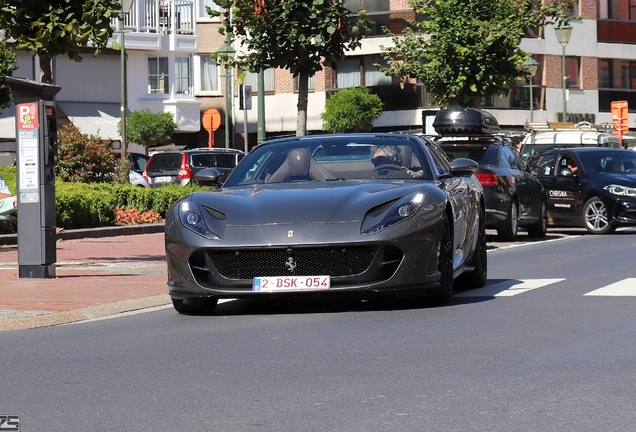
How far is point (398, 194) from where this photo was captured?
10.4m

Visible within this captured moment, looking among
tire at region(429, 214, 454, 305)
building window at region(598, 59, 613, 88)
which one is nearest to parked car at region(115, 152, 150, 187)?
tire at region(429, 214, 454, 305)

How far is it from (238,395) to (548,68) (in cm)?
5912

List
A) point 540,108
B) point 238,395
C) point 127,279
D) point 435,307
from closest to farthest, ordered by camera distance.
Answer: point 238,395 → point 435,307 → point 127,279 → point 540,108

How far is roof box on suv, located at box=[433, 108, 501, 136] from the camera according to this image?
26328 mm

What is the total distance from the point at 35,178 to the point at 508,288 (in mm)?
4889

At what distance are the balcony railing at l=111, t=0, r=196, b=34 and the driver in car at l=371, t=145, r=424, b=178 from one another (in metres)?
48.1

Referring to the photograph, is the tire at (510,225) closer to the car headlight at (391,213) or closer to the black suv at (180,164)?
the car headlight at (391,213)

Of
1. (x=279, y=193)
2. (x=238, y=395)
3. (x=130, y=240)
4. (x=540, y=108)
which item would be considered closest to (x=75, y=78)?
(x=540, y=108)

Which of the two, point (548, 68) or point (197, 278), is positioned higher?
point (548, 68)

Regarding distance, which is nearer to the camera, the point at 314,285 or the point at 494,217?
the point at 314,285

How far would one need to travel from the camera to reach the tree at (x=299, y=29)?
2383 centimetres

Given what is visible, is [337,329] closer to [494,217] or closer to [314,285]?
[314,285]

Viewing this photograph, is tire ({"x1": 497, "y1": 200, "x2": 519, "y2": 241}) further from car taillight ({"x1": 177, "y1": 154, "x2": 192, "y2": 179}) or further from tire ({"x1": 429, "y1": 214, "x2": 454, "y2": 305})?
car taillight ({"x1": 177, "y1": 154, "x2": 192, "y2": 179})

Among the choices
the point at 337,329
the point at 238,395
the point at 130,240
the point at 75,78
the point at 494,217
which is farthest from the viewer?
the point at 75,78
